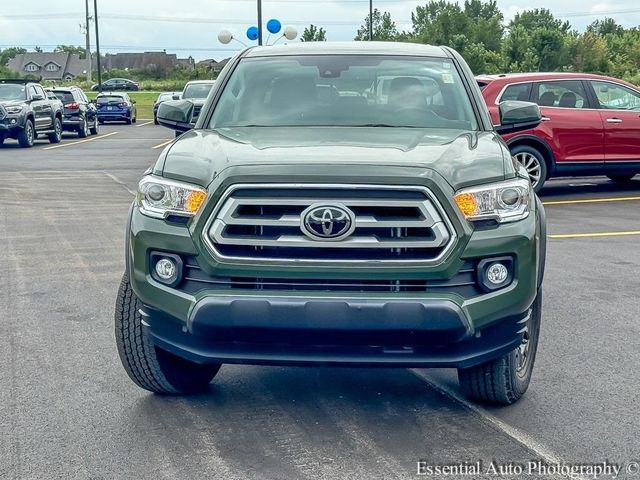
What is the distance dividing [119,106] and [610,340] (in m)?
41.3

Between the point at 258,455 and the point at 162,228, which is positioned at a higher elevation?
the point at 162,228

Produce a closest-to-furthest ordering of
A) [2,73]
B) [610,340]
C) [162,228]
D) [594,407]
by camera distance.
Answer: [162,228] → [594,407] → [610,340] → [2,73]

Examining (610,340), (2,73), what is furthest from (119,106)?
(610,340)

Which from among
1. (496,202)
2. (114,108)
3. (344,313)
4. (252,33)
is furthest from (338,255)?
(114,108)

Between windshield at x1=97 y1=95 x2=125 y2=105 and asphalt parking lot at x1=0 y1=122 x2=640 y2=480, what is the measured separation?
3872 centimetres

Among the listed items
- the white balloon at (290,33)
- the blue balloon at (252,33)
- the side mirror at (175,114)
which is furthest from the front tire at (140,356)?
the white balloon at (290,33)

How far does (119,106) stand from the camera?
45.6 meters

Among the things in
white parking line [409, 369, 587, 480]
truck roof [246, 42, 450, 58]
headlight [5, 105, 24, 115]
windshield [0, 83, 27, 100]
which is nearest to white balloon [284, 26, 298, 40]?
windshield [0, 83, 27, 100]

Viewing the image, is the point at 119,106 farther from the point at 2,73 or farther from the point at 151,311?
the point at 151,311

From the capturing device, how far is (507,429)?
4.58 meters

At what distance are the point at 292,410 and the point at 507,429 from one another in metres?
1.00

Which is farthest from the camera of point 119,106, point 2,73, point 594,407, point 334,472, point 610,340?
point 2,73

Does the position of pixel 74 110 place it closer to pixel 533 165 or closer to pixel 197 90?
pixel 197 90

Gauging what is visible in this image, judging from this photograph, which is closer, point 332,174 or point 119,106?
point 332,174
